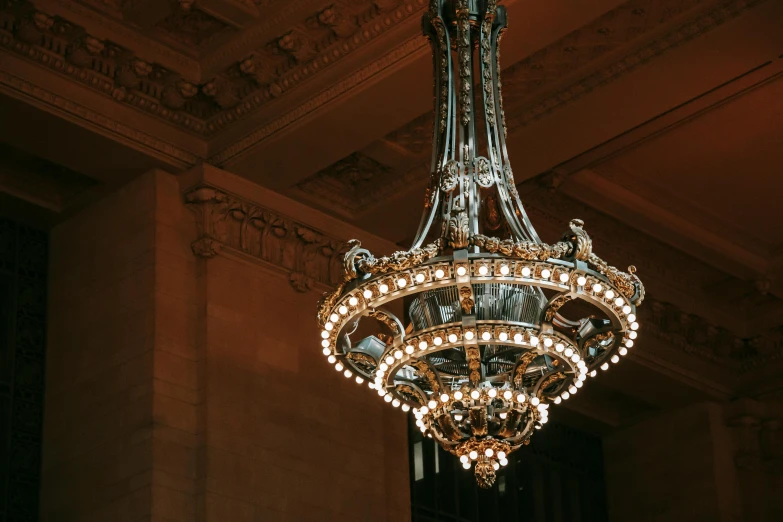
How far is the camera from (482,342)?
7.19 meters

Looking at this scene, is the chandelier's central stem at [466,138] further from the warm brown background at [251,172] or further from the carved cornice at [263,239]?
the carved cornice at [263,239]

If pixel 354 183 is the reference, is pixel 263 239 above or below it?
below

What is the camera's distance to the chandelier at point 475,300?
7184 mm

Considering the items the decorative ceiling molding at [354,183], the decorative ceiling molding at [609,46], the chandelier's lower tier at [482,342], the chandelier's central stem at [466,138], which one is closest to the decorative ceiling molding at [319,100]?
the decorative ceiling molding at [354,183]

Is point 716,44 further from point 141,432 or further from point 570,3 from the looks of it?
point 141,432

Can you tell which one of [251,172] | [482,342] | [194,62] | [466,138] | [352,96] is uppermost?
[194,62]

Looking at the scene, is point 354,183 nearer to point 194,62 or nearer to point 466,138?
point 194,62

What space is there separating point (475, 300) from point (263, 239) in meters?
4.22

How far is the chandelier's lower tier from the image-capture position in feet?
23.5

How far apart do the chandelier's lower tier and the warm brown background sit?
2.96 metres

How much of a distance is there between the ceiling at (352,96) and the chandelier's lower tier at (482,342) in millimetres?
3140

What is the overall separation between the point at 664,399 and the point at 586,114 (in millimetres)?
Answer: 4135

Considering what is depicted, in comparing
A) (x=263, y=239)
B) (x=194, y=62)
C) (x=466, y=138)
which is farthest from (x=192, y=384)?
(x=466, y=138)

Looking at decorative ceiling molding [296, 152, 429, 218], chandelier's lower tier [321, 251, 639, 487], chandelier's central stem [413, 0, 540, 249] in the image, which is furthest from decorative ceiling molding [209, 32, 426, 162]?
chandelier's lower tier [321, 251, 639, 487]
